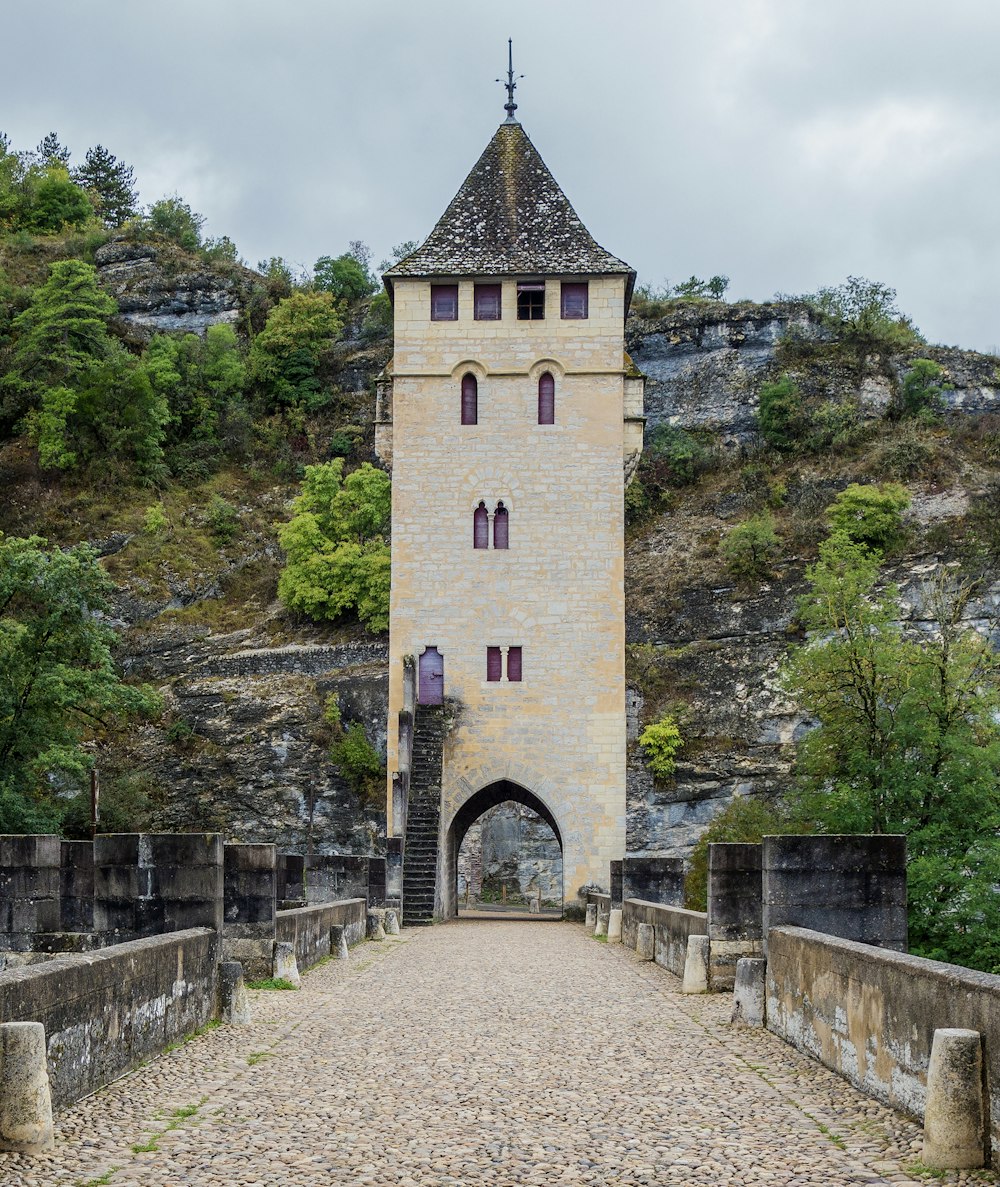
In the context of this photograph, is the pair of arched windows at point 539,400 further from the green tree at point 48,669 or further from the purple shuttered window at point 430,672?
the green tree at point 48,669

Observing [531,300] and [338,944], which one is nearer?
[338,944]

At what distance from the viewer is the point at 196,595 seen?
55000 mm

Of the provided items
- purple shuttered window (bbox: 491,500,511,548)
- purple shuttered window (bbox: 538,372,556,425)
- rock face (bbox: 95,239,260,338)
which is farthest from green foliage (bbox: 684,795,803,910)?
rock face (bbox: 95,239,260,338)

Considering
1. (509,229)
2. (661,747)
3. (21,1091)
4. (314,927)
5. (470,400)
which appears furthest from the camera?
(661,747)

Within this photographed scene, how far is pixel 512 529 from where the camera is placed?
34.3 metres

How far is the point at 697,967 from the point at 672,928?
8.26ft

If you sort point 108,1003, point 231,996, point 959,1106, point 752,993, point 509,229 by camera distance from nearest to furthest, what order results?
point 959,1106 → point 108,1003 → point 752,993 → point 231,996 → point 509,229

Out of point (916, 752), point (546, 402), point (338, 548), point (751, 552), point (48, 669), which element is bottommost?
point (916, 752)

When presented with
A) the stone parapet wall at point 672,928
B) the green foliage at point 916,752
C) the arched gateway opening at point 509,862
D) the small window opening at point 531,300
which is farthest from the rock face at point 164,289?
the stone parapet wall at point 672,928

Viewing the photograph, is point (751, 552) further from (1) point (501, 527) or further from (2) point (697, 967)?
(2) point (697, 967)

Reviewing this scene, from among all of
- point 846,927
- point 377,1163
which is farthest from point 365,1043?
point 377,1163

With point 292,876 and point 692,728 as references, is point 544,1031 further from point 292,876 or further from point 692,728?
point 692,728

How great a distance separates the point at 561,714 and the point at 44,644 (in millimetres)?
12167

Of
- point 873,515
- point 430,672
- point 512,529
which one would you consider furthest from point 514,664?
point 873,515
